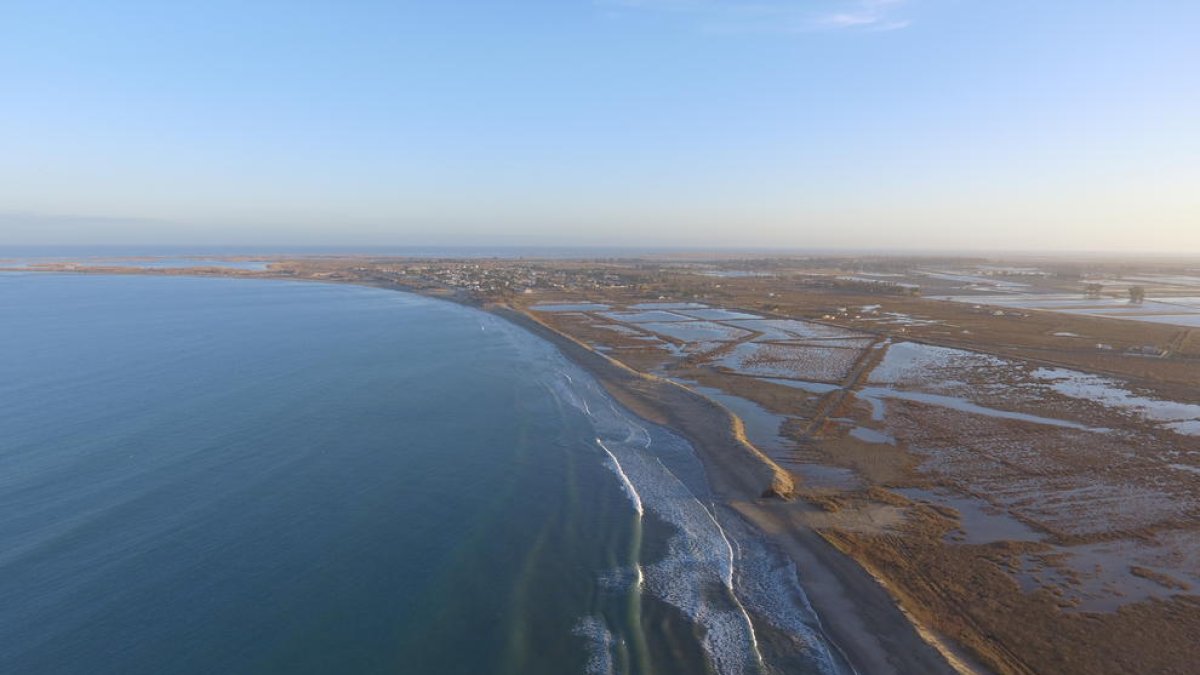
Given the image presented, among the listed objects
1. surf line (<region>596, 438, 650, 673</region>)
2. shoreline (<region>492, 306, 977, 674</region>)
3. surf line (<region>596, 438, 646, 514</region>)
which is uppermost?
shoreline (<region>492, 306, 977, 674</region>)

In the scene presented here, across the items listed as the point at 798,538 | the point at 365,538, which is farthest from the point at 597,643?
the point at 365,538

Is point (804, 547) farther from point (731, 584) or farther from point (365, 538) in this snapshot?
point (365, 538)

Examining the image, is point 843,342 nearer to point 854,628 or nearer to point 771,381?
point 771,381

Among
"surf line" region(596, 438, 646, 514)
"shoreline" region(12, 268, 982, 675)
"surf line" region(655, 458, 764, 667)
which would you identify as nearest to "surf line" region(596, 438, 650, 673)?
"surf line" region(596, 438, 646, 514)

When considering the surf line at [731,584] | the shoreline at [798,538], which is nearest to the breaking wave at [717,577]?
the surf line at [731,584]

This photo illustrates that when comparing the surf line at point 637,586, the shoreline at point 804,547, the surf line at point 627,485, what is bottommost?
the surf line at point 637,586

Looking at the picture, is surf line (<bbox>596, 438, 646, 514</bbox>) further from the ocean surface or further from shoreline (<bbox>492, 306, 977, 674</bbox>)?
shoreline (<bbox>492, 306, 977, 674</bbox>)

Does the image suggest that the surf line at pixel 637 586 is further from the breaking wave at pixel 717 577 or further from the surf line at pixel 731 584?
the surf line at pixel 731 584

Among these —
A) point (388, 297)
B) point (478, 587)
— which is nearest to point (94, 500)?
point (478, 587)
